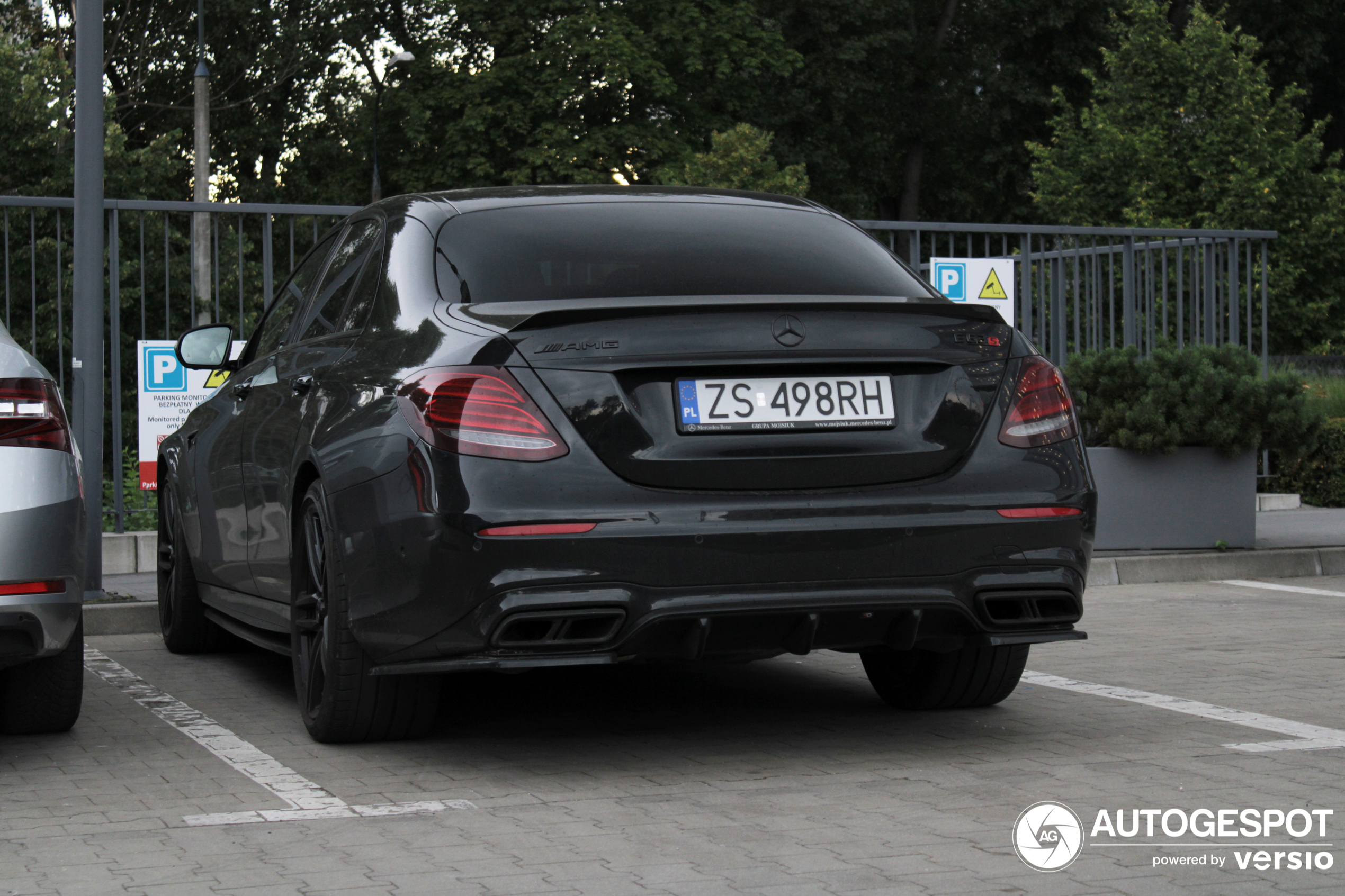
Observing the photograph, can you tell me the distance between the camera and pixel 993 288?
11.8 meters

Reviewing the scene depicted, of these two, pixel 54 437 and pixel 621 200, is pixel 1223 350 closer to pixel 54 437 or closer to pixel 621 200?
pixel 621 200

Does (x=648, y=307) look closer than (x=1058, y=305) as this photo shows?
Yes

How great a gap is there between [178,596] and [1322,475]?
11.7m

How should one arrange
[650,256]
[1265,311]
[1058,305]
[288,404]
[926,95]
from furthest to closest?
[926,95], [1265,311], [1058,305], [288,404], [650,256]

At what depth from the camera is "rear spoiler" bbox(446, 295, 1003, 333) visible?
4.74 metres

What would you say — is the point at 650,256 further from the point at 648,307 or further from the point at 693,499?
the point at 693,499

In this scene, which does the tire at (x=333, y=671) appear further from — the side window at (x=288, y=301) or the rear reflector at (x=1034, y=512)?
the rear reflector at (x=1034, y=512)

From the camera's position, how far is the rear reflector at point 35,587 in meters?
5.02

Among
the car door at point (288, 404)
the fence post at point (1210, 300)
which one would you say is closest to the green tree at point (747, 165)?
the fence post at point (1210, 300)

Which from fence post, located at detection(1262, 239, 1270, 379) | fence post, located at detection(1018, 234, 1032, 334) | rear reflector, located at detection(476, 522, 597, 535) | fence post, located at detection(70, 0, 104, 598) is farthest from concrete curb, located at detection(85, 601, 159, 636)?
fence post, located at detection(1262, 239, 1270, 379)

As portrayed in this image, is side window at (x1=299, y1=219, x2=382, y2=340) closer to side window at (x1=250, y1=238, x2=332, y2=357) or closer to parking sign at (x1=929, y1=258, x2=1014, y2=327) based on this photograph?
side window at (x1=250, y1=238, x2=332, y2=357)

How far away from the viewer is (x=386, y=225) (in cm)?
580

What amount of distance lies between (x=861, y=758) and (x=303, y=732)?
1.79 metres

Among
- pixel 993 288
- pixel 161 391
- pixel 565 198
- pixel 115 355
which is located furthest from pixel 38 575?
pixel 993 288
